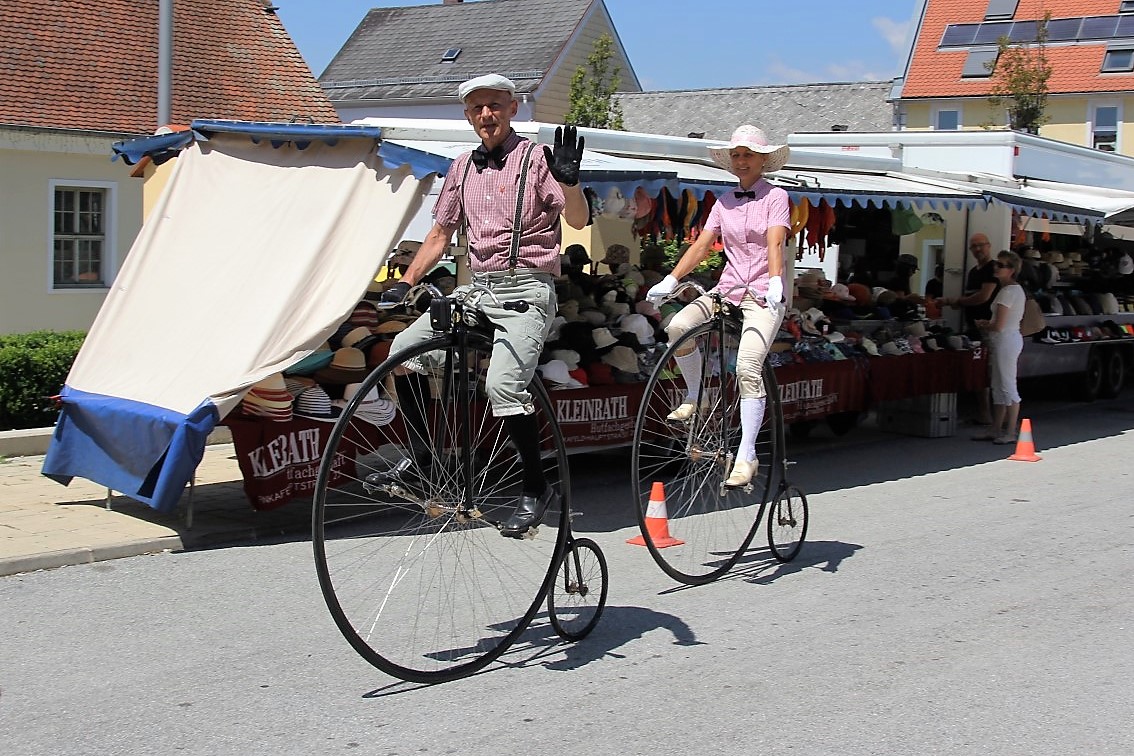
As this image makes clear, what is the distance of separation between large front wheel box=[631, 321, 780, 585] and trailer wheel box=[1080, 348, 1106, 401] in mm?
10094

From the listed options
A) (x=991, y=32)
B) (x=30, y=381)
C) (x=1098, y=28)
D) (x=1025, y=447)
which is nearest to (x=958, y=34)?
(x=991, y=32)

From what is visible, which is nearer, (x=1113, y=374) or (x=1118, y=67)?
(x=1113, y=374)

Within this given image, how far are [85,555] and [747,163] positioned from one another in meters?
4.24

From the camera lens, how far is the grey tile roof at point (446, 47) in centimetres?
4122

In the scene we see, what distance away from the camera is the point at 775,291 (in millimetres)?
6805

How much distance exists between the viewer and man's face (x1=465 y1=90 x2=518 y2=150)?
559 centimetres

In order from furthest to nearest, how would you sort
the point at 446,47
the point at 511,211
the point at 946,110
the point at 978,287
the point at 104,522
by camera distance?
the point at 446,47, the point at 946,110, the point at 978,287, the point at 104,522, the point at 511,211

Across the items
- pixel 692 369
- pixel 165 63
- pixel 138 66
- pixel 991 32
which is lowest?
pixel 692 369

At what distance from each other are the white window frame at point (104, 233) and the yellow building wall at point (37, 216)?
0.02 meters

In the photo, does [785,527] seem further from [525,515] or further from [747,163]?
[525,515]

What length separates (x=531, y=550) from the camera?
7.46 metres

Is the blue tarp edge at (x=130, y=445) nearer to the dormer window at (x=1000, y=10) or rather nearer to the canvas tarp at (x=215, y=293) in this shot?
the canvas tarp at (x=215, y=293)

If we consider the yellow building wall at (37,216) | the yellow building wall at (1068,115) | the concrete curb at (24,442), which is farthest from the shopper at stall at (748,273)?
the yellow building wall at (1068,115)

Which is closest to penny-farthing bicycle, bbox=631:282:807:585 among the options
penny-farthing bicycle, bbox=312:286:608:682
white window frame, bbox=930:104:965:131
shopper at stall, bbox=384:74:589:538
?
penny-farthing bicycle, bbox=312:286:608:682
